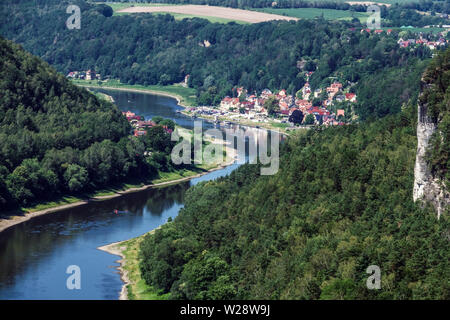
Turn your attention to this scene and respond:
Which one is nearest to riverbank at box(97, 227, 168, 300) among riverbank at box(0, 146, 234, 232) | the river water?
the river water

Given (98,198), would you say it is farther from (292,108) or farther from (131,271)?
(292,108)

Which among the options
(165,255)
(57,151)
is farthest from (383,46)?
(165,255)

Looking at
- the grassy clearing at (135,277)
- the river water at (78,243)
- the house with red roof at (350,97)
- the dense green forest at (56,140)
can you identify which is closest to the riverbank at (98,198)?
the river water at (78,243)

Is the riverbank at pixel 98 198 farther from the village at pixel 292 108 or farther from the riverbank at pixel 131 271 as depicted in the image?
the village at pixel 292 108

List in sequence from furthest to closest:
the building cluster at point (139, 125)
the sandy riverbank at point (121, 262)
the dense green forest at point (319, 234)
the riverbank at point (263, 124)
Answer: the riverbank at point (263, 124) < the building cluster at point (139, 125) < the sandy riverbank at point (121, 262) < the dense green forest at point (319, 234)

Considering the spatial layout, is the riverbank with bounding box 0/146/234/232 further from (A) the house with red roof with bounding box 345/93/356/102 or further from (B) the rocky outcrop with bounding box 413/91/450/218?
(A) the house with red roof with bounding box 345/93/356/102

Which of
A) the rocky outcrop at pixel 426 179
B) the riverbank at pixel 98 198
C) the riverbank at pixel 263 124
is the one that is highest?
the rocky outcrop at pixel 426 179
